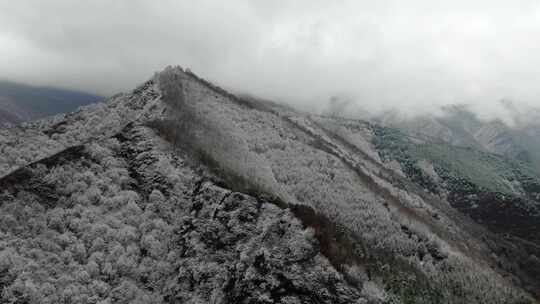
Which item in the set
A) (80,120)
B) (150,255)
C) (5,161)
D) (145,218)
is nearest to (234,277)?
(150,255)

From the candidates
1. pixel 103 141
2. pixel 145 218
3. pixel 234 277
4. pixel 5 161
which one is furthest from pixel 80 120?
pixel 234 277

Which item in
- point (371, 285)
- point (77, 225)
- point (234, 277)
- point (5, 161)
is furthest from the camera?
point (5, 161)

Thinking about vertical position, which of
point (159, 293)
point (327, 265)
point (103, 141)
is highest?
point (103, 141)

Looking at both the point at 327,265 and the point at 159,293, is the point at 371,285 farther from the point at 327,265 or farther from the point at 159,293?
the point at 159,293

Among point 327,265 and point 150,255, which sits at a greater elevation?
point 327,265

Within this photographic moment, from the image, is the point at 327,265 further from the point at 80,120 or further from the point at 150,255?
the point at 80,120

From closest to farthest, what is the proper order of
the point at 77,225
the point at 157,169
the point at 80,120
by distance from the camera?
the point at 77,225 → the point at 157,169 → the point at 80,120

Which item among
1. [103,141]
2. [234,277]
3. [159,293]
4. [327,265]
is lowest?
[159,293]

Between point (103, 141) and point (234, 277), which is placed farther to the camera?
point (103, 141)

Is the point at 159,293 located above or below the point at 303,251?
below
